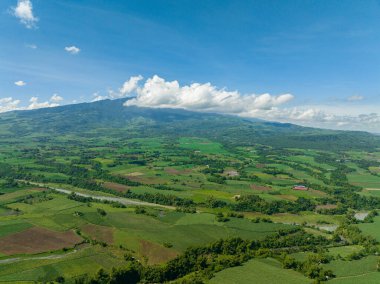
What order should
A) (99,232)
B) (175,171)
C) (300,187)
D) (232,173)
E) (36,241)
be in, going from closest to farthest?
(36,241) → (99,232) → (300,187) → (232,173) → (175,171)

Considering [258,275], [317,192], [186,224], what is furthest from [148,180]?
[258,275]

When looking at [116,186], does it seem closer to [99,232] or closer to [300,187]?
[99,232]

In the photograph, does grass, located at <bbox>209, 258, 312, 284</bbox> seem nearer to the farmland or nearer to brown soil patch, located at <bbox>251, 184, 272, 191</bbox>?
the farmland

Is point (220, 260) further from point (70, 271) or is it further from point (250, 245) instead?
point (70, 271)

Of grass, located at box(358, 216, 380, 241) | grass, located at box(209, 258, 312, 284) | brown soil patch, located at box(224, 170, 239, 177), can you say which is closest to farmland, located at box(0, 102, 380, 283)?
grass, located at box(209, 258, 312, 284)

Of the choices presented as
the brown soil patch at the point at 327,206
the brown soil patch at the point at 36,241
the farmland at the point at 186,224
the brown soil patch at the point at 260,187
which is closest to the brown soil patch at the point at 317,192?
the farmland at the point at 186,224

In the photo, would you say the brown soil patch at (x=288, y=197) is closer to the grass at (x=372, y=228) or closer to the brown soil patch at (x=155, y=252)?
Result: the grass at (x=372, y=228)
